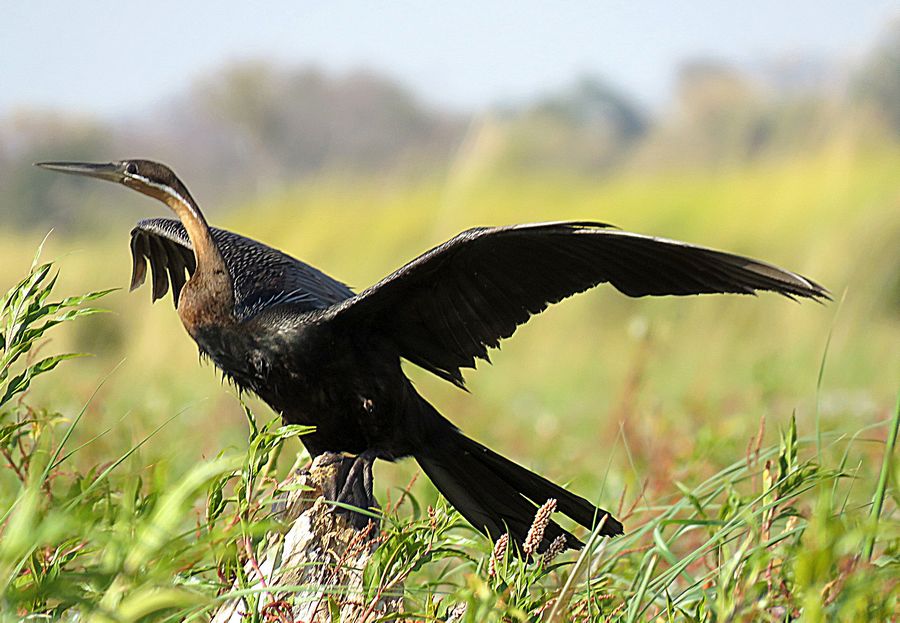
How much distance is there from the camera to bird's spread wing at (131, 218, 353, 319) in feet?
7.46

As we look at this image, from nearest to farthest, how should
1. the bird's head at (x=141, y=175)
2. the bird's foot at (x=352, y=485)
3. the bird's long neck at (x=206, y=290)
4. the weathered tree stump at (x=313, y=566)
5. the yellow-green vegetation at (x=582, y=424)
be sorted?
the yellow-green vegetation at (x=582, y=424)
the weathered tree stump at (x=313, y=566)
the bird's foot at (x=352, y=485)
the bird's long neck at (x=206, y=290)
the bird's head at (x=141, y=175)

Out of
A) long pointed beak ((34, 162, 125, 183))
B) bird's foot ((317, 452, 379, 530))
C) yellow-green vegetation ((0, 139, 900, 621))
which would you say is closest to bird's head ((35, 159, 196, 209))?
long pointed beak ((34, 162, 125, 183))

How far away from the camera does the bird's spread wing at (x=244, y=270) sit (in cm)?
227

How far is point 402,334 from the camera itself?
7.56 ft

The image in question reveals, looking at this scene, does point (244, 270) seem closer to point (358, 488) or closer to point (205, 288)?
point (205, 288)

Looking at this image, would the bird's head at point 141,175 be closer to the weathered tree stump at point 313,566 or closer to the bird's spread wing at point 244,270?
the bird's spread wing at point 244,270

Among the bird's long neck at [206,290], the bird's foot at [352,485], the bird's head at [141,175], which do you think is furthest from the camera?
the bird's head at [141,175]

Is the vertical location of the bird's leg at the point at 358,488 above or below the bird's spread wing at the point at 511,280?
below

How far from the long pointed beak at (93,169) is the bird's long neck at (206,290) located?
293 mm

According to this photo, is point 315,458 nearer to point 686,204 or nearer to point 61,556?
point 61,556

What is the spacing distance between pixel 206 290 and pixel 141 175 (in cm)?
42

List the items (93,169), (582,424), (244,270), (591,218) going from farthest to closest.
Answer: (591,218) → (582,424) → (93,169) → (244,270)

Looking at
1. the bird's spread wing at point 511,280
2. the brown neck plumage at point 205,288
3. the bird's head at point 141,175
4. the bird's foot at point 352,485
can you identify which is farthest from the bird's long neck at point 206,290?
the bird's foot at point 352,485

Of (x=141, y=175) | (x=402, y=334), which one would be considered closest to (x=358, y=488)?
(x=402, y=334)
